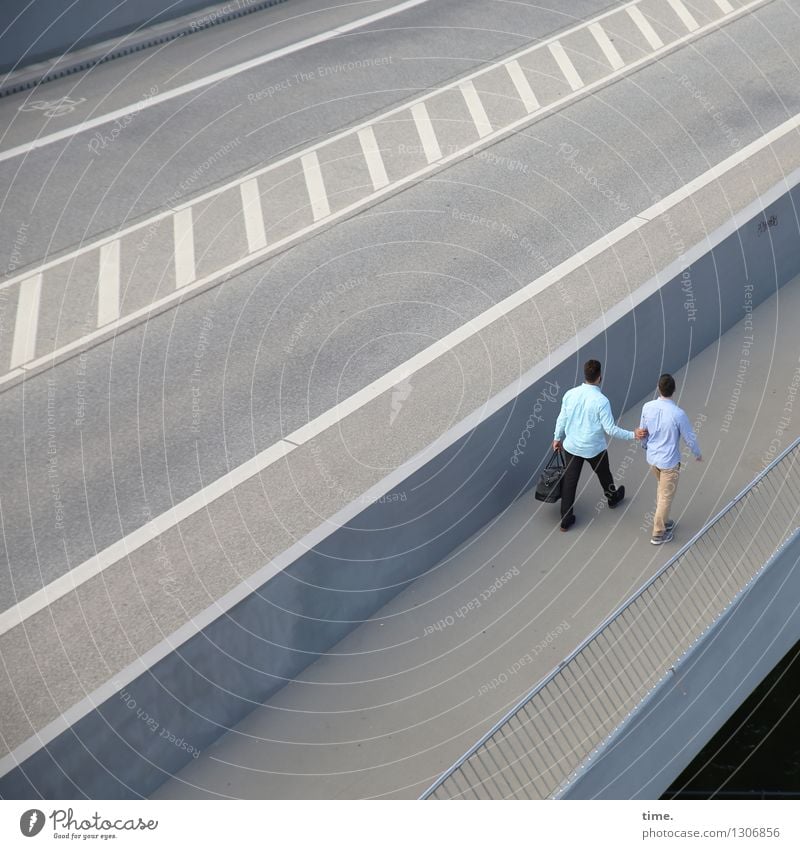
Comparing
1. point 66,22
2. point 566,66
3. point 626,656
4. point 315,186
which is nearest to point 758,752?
point 626,656

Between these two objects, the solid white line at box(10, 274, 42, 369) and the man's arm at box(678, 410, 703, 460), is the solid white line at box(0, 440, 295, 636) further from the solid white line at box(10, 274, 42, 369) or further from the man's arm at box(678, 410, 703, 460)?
the man's arm at box(678, 410, 703, 460)

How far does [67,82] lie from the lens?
64.8 ft

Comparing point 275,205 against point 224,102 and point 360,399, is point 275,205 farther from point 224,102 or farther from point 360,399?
point 360,399

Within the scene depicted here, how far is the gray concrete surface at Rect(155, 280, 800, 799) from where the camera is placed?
8.48 metres

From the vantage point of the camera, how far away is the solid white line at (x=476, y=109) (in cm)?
1847

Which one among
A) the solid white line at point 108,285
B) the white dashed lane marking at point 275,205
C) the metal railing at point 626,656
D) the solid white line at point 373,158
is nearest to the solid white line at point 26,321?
the white dashed lane marking at point 275,205

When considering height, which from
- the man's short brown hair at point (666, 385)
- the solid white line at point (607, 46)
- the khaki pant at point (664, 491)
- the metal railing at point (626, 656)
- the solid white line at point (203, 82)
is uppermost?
the solid white line at point (203, 82)

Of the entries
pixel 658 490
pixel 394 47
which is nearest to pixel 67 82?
pixel 394 47

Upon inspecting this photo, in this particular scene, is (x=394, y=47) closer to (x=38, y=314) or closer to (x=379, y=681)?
(x=38, y=314)

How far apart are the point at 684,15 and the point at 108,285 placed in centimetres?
1301

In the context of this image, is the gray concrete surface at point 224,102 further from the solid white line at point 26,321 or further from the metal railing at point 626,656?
the metal railing at point 626,656

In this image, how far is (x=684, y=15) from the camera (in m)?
22.9

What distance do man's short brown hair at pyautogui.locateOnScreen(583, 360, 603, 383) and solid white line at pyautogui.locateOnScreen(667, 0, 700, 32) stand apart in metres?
14.2

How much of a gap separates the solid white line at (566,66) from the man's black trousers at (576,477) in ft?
35.5
